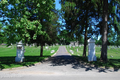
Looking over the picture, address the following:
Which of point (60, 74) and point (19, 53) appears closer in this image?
point (60, 74)

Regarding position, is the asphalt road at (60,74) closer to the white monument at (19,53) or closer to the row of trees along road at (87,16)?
the white monument at (19,53)

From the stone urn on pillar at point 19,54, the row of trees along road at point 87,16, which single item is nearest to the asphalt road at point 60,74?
the stone urn on pillar at point 19,54

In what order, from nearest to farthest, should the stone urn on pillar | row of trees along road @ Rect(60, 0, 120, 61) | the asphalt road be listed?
the asphalt road, the stone urn on pillar, row of trees along road @ Rect(60, 0, 120, 61)

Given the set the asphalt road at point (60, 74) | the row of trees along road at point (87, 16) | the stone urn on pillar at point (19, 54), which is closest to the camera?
the asphalt road at point (60, 74)

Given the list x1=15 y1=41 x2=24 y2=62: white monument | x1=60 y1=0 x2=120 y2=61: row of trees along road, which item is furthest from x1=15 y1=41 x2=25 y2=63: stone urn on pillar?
x1=60 y1=0 x2=120 y2=61: row of trees along road

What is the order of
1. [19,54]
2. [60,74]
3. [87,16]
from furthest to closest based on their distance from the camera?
[87,16] → [19,54] → [60,74]

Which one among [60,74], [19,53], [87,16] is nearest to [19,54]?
[19,53]

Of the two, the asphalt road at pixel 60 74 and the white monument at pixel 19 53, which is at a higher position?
the white monument at pixel 19 53

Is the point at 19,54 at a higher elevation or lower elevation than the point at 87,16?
lower

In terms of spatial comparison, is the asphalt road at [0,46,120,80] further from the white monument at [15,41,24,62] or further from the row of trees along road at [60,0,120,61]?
the row of trees along road at [60,0,120,61]

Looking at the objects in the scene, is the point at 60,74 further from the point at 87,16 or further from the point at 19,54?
the point at 87,16

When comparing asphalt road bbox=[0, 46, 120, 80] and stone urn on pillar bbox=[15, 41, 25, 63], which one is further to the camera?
stone urn on pillar bbox=[15, 41, 25, 63]

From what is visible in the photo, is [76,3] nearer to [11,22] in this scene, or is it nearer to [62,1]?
A: [62,1]

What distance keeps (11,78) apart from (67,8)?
10.1m
